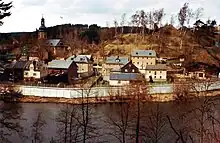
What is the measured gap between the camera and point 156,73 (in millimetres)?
22156

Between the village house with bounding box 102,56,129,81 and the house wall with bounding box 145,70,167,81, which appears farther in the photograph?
the village house with bounding box 102,56,129,81

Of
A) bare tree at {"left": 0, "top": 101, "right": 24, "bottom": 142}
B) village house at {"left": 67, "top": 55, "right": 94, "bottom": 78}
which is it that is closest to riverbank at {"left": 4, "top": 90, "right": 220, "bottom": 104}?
bare tree at {"left": 0, "top": 101, "right": 24, "bottom": 142}

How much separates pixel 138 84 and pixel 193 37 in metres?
13.2

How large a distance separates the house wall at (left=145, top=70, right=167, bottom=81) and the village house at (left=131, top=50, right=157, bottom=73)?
1.79 meters

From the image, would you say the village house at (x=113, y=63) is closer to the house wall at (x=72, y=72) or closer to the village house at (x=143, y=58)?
the village house at (x=143, y=58)

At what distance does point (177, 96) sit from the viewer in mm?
18484

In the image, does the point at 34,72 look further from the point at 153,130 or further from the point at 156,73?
the point at 153,130

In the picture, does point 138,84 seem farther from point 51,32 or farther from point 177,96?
point 51,32

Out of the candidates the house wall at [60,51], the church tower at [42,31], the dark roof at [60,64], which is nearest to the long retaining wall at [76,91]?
the dark roof at [60,64]

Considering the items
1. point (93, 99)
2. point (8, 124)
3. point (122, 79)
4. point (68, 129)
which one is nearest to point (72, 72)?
point (122, 79)

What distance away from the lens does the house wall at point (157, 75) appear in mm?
21953

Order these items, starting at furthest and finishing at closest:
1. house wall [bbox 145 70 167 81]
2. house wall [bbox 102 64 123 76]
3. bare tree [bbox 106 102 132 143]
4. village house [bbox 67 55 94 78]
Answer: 1. village house [bbox 67 55 94 78]
2. house wall [bbox 102 64 123 76]
3. house wall [bbox 145 70 167 81]
4. bare tree [bbox 106 102 132 143]

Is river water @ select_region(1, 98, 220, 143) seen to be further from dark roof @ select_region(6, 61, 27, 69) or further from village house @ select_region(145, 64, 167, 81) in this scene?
dark roof @ select_region(6, 61, 27, 69)

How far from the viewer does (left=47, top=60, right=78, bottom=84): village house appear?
21.0 m
